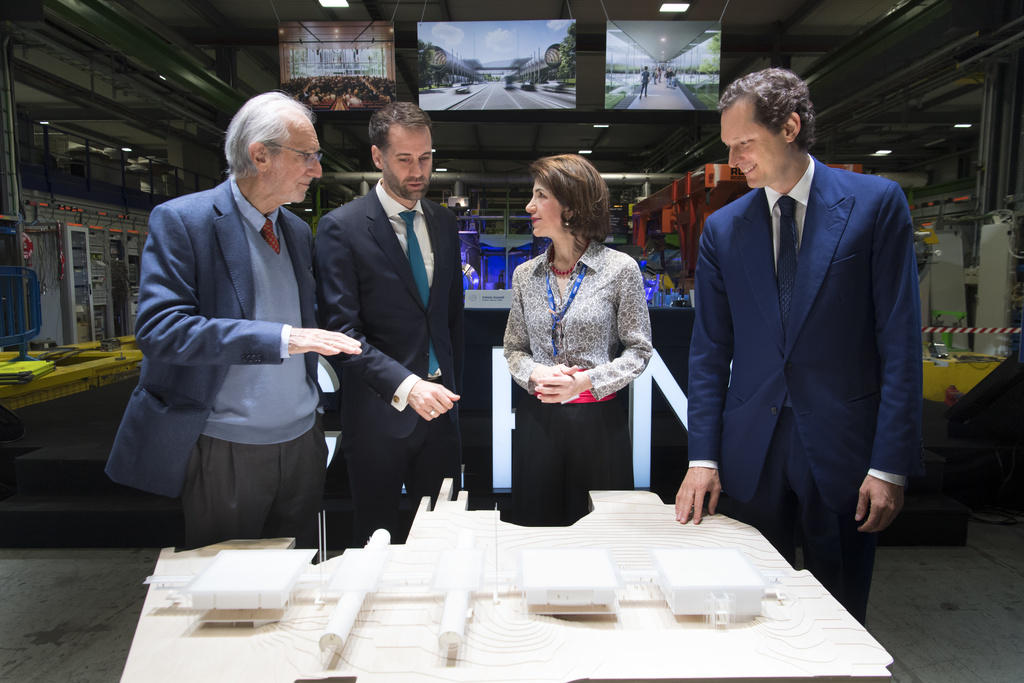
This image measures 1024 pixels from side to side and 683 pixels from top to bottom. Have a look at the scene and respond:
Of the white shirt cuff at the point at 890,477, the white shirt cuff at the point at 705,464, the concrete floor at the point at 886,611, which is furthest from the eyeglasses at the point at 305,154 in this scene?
the concrete floor at the point at 886,611

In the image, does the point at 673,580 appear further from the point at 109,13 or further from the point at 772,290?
the point at 109,13

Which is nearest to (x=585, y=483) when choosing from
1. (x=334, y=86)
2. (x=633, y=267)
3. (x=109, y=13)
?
(x=633, y=267)

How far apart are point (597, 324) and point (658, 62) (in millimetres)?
4897

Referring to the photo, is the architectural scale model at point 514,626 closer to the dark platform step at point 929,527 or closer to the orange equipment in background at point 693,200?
the dark platform step at point 929,527

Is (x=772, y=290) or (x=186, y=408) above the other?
(x=772, y=290)

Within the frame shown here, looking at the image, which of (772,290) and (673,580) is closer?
(673,580)

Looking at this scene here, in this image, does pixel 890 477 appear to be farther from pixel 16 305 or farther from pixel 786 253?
pixel 16 305

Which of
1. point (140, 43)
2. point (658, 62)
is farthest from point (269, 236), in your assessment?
point (140, 43)

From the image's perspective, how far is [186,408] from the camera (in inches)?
56.9

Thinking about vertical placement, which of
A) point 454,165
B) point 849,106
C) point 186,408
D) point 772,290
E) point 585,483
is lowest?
point 585,483

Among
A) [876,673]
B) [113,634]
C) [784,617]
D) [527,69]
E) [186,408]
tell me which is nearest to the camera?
[876,673]

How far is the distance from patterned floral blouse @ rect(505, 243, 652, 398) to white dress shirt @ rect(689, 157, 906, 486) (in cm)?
44

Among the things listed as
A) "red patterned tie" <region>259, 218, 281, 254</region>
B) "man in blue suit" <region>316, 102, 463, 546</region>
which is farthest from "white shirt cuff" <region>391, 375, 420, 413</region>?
"red patterned tie" <region>259, 218, 281, 254</region>

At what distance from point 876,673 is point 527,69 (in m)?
5.71
